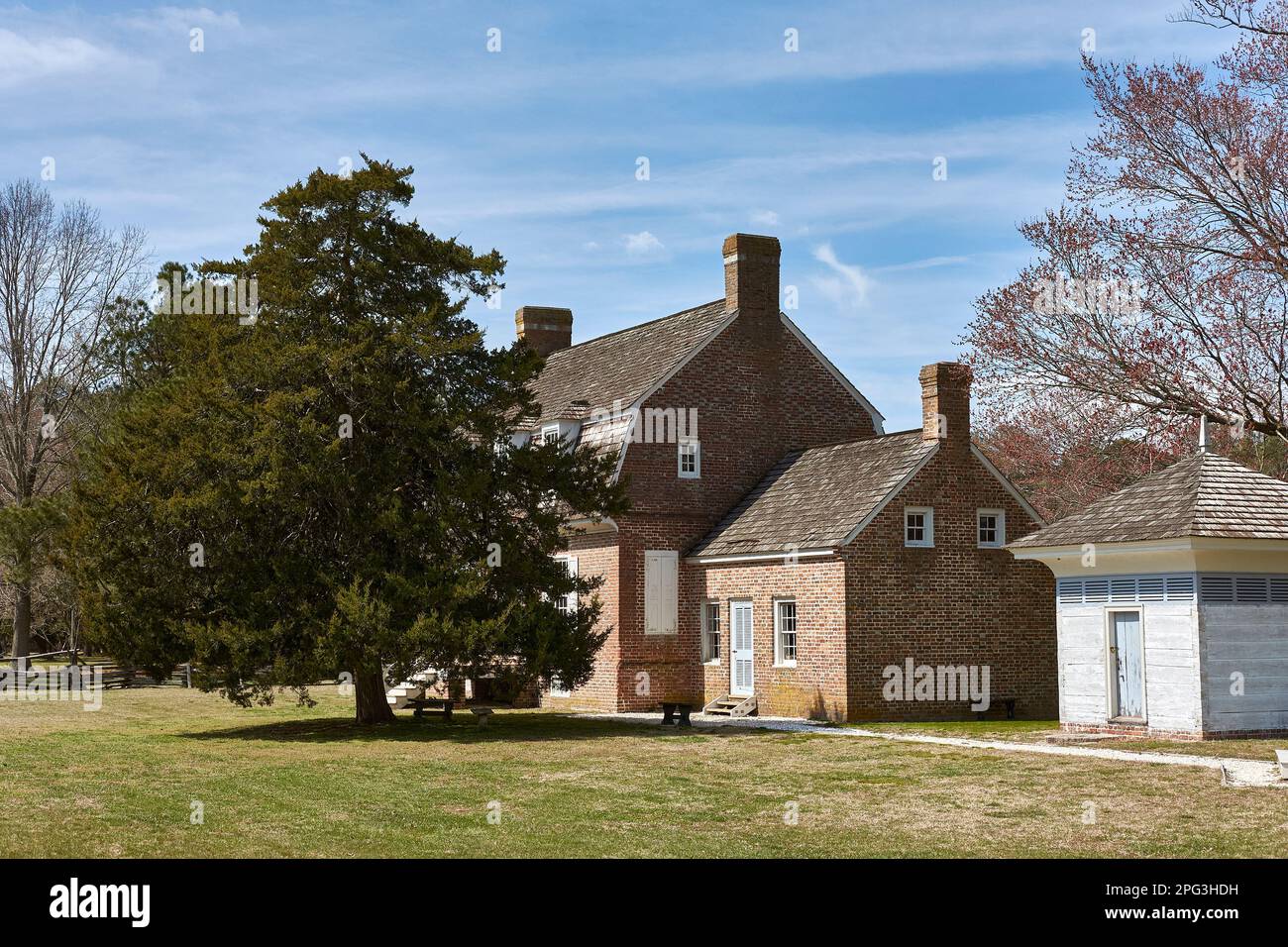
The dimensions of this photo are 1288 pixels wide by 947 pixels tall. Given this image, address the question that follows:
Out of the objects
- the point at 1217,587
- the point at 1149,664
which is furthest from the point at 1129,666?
the point at 1217,587

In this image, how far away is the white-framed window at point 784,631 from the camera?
28906 mm

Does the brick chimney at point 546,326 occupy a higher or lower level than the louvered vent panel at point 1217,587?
higher

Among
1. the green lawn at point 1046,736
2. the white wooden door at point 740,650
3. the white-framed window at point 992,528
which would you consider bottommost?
the green lawn at point 1046,736

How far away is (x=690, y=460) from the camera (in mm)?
32281

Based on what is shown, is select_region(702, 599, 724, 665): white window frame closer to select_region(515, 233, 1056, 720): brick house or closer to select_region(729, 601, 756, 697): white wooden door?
select_region(515, 233, 1056, 720): brick house

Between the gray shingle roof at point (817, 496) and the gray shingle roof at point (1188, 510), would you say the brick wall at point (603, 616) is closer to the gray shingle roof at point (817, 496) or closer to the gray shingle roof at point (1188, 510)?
the gray shingle roof at point (817, 496)

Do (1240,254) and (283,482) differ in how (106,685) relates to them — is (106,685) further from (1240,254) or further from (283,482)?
(1240,254)

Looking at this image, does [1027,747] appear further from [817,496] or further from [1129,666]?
[817,496]

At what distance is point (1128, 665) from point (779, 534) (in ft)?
27.4

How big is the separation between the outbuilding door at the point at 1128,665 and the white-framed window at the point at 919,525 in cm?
555

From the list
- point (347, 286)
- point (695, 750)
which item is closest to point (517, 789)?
point (695, 750)

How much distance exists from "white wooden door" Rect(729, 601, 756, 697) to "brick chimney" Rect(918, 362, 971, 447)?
5.36m

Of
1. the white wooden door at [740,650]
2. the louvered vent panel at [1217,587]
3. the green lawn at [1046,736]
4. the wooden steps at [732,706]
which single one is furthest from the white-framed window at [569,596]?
the louvered vent panel at [1217,587]

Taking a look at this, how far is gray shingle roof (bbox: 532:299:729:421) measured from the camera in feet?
108
